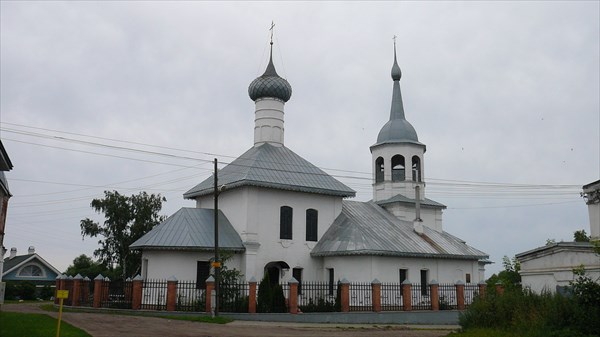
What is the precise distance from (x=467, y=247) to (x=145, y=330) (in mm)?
22148

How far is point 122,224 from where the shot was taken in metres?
38.6

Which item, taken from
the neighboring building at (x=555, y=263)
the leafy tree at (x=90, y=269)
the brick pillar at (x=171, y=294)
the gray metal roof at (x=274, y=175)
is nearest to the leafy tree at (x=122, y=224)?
the leafy tree at (x=90, y=269)

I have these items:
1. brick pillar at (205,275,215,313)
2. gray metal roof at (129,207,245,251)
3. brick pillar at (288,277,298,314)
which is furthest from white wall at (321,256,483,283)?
brick pillar at (205,275,215,313)

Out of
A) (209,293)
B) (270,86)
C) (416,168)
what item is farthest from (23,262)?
(416,168)

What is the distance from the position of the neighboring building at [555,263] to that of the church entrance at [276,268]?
11.0 meters

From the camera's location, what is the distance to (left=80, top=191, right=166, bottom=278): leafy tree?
38.3 metres

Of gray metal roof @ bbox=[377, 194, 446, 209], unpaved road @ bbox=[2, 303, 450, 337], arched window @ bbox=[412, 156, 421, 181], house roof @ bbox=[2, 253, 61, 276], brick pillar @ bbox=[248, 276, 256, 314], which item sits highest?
arched window @ bbox=[412, 156, 421, 181]

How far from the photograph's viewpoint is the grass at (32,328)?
13445 millimetres

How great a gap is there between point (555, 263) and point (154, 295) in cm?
1562

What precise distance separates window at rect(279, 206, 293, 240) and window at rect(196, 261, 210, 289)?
4.06m

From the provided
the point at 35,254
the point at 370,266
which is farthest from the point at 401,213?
the point at 35,254

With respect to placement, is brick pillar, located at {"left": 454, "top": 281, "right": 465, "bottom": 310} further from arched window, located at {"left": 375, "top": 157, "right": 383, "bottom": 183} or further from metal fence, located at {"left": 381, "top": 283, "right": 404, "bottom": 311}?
arched window, located at {"left": 375, "top": 157, "right": 383, "bottom": 183}

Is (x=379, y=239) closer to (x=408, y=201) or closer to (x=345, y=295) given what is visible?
(x=345, y=295)

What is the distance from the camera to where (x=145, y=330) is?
1625cm
